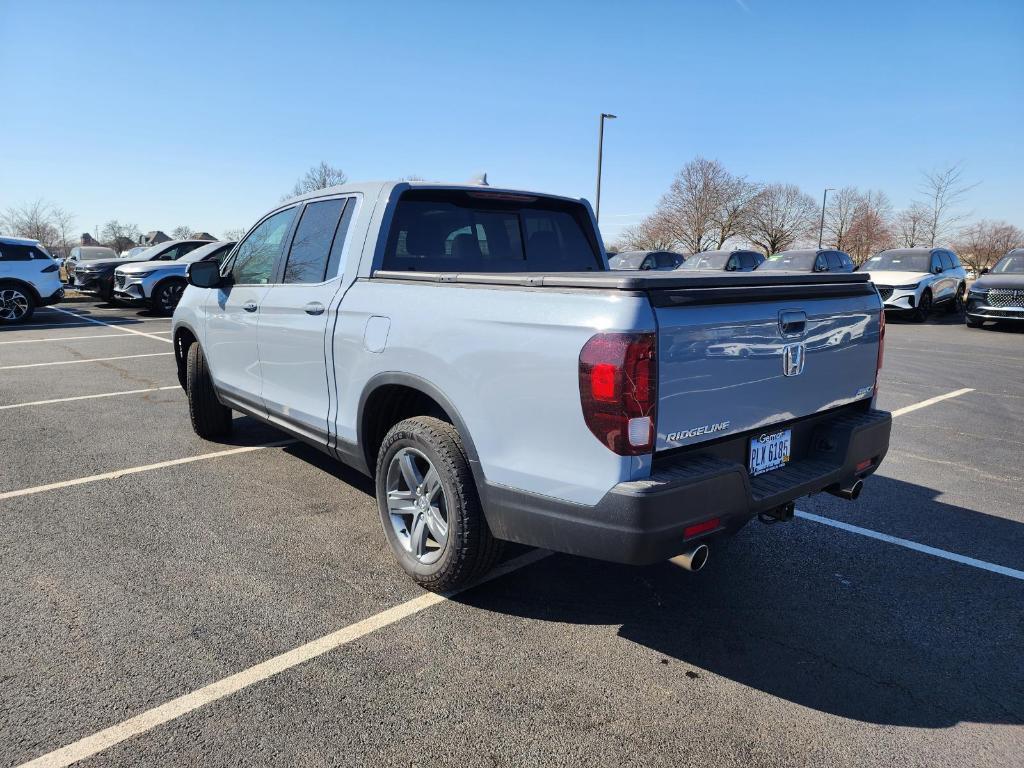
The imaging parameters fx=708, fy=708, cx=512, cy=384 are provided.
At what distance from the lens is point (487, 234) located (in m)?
4.19

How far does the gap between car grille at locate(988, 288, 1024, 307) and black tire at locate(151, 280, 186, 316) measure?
744 inches

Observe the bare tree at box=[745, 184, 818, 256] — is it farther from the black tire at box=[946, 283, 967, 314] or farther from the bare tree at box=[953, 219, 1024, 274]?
the black tire at box=[946, 283, 967, 314]

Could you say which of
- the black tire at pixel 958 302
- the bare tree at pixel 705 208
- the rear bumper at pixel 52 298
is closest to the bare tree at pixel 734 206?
the bare tree at pixel 705 208

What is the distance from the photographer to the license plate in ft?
9.76

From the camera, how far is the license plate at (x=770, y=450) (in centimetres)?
297

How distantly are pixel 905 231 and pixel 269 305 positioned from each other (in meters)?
44.9

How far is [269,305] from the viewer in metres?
4.42

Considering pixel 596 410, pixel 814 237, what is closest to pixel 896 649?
pixel 596 410

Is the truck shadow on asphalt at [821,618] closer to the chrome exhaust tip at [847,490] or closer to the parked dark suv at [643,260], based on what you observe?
the chrome exhaust tip at [847,490]

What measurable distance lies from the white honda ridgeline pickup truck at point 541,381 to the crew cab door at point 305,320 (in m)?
0.02

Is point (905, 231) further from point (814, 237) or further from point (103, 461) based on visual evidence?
point (103, 461)

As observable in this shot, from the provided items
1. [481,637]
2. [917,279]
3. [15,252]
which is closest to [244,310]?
[481,637]

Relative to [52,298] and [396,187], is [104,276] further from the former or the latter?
[396,187]

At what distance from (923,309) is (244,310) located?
17.7 m
